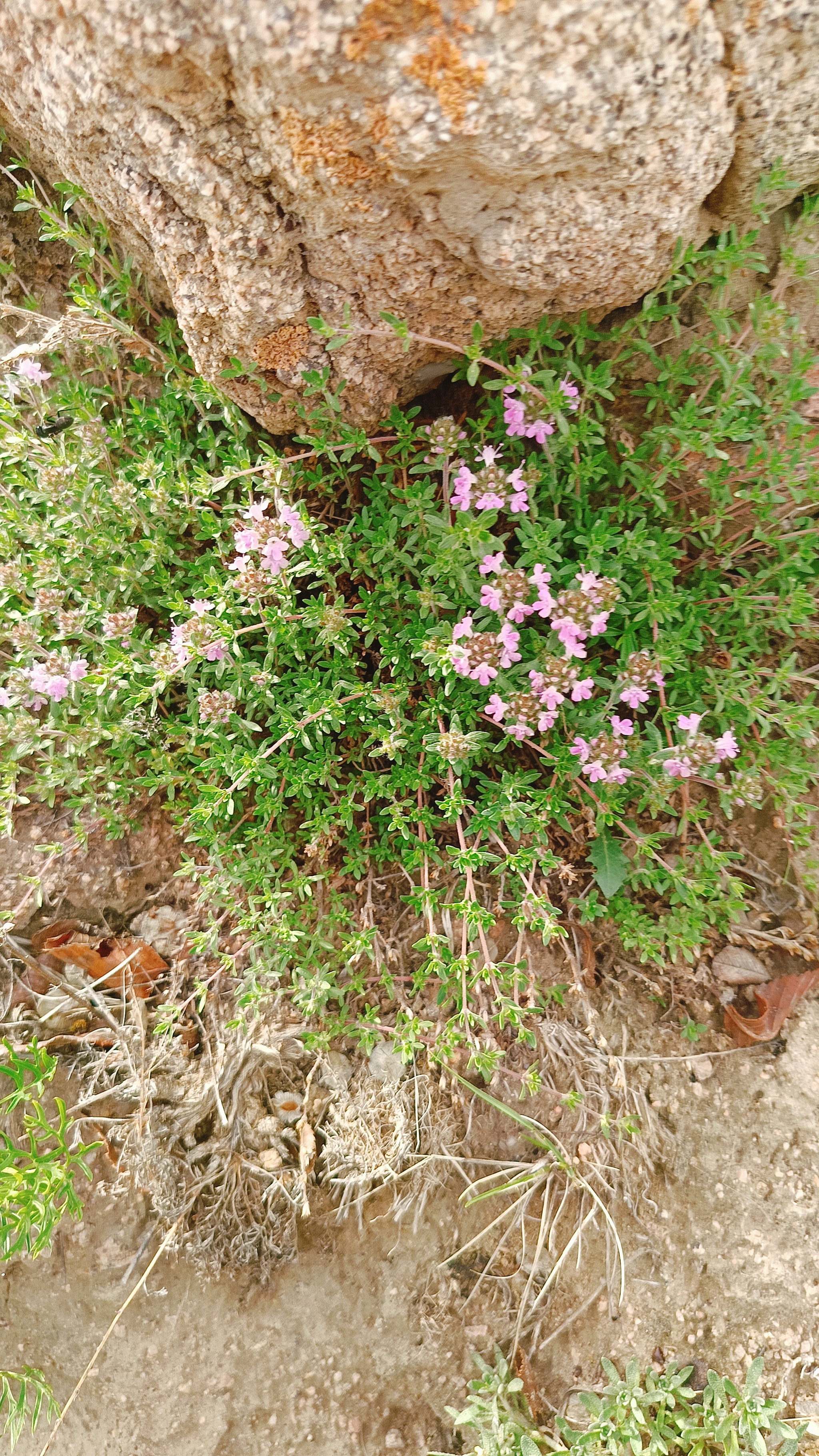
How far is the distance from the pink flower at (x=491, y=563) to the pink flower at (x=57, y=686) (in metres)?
1.60

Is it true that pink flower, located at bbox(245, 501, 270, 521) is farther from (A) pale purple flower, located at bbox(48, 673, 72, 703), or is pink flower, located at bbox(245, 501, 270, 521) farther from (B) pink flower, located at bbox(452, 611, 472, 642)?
(A) pale purple flower, located at bbox(48, 673, 72, 703)

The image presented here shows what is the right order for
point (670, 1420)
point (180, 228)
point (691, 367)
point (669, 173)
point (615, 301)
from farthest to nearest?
point (670, 1420)
point (691, 367)
point (615, 301)
point (180, 228)
point (669, 173)

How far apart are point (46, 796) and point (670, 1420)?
140 inches

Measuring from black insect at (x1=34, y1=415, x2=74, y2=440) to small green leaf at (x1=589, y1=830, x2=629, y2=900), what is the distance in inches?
109

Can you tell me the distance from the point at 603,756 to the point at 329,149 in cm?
198

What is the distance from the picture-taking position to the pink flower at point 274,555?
8.69ft

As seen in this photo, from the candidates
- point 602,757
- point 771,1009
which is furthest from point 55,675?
point 771,1009

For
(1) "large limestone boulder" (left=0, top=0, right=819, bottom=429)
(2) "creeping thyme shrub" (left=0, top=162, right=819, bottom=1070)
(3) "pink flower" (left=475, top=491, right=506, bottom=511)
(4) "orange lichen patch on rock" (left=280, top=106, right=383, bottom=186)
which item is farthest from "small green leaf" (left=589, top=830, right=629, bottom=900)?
(4) "orange lichen patch on rock" (left=280, top=106, right=383, bottom=186)

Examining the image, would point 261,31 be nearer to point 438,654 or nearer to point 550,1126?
point 438,654

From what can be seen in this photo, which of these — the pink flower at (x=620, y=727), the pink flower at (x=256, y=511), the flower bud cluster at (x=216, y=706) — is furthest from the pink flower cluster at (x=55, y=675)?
the pink flower at (x=620, y=727)

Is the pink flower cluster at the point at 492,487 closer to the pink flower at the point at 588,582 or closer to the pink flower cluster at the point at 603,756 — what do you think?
the pink flower at the point at 588,582

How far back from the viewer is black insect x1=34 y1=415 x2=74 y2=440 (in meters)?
3.22

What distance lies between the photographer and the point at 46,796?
3.34m

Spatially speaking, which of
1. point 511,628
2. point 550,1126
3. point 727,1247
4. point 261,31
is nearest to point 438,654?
point 511,628
